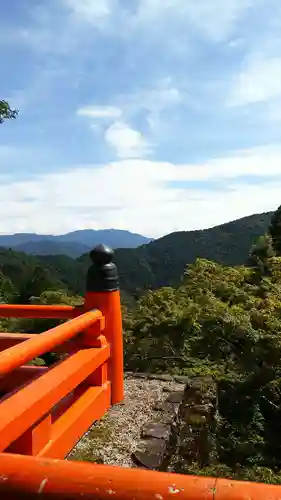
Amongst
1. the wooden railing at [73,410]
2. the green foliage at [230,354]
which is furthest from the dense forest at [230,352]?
the wooden railing at [73,410]

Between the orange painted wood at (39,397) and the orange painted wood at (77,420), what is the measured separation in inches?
7.6

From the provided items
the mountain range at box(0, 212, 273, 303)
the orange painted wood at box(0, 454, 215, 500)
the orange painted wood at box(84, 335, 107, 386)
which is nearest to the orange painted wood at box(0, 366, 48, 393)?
the orange painted wood at box(84, 335, 107, 386)

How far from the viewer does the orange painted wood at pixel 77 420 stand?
211cm

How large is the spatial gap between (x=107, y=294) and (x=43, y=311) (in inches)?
15.6

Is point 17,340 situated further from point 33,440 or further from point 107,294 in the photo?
point 33,440

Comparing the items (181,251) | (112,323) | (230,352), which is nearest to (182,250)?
(181,251)

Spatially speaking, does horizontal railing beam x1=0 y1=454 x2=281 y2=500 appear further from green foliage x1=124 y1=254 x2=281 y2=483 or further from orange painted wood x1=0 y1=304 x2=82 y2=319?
Answer: green foliage x1=124 y1=254 x2=281 y2=483

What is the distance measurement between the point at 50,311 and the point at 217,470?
1.83m

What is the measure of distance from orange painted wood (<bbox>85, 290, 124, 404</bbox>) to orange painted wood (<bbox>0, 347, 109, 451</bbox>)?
34cm

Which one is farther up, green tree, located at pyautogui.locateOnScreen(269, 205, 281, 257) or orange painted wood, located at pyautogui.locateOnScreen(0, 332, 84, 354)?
green tree, located at pyautogui.locateOnScreen(269, 205, 281, 257)

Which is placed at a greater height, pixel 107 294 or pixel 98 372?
pixel 107 294

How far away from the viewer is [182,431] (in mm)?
3281

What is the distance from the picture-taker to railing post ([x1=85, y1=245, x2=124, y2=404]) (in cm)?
282

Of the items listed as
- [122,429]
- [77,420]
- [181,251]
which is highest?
[181,251]
